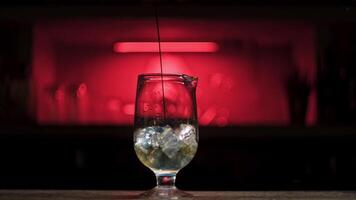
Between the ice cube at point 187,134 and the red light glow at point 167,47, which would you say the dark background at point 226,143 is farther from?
the ice cube at point 187,134

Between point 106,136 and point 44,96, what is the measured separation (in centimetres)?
21

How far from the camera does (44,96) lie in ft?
6.02

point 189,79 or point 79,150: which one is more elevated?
point 189,79

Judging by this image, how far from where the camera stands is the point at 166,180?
0.93 meters

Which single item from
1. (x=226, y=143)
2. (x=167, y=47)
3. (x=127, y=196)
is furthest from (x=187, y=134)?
(x=167, y=47)

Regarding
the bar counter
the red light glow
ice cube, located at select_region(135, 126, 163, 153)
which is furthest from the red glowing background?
ice cube, located at select_region(135, 126, 163, 153)

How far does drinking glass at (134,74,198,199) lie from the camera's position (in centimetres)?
91

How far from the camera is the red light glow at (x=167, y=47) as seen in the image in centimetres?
185

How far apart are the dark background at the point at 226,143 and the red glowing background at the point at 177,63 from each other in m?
0.04

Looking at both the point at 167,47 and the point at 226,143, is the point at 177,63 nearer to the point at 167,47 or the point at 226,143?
the point at 167,47

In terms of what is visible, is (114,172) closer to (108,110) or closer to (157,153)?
(108,110)

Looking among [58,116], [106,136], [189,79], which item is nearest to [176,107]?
[189,79]

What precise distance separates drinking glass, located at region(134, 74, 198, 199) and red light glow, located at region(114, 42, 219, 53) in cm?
93

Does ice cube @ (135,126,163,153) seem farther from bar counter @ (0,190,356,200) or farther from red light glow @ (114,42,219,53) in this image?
red light glow @ (114,42,219,53)
